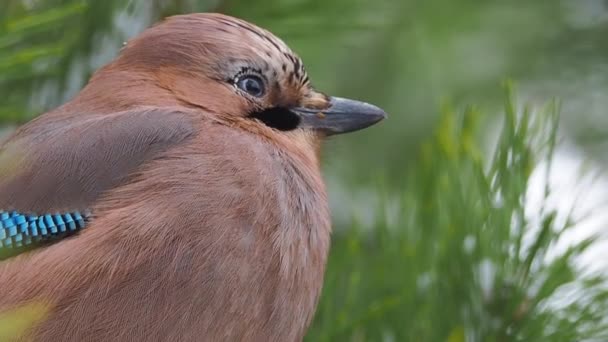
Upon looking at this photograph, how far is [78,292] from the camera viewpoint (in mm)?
2418

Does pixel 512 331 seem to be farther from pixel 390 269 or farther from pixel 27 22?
pixel 27 22

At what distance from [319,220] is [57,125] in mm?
609

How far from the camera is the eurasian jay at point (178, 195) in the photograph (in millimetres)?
2428

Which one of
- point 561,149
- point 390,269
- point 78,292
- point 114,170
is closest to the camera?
point 78,292

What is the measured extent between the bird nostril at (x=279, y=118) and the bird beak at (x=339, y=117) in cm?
2

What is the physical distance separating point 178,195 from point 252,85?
49cm

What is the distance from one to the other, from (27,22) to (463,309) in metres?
1.09

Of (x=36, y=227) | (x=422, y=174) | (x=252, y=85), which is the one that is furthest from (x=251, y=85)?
(x=36, y=227)

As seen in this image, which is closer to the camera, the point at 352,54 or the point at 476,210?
the point at 476,210

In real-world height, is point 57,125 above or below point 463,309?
above

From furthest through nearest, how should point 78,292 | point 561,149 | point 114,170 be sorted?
1. point 561,149
2. point 114,170
3. point 78,292

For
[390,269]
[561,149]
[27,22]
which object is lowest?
[561,149]

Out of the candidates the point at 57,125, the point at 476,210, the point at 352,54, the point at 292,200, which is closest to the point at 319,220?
the point at 292,200

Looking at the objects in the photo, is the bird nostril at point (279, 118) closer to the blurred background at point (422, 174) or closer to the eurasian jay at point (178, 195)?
the eurasian jay at point (178, 195)
